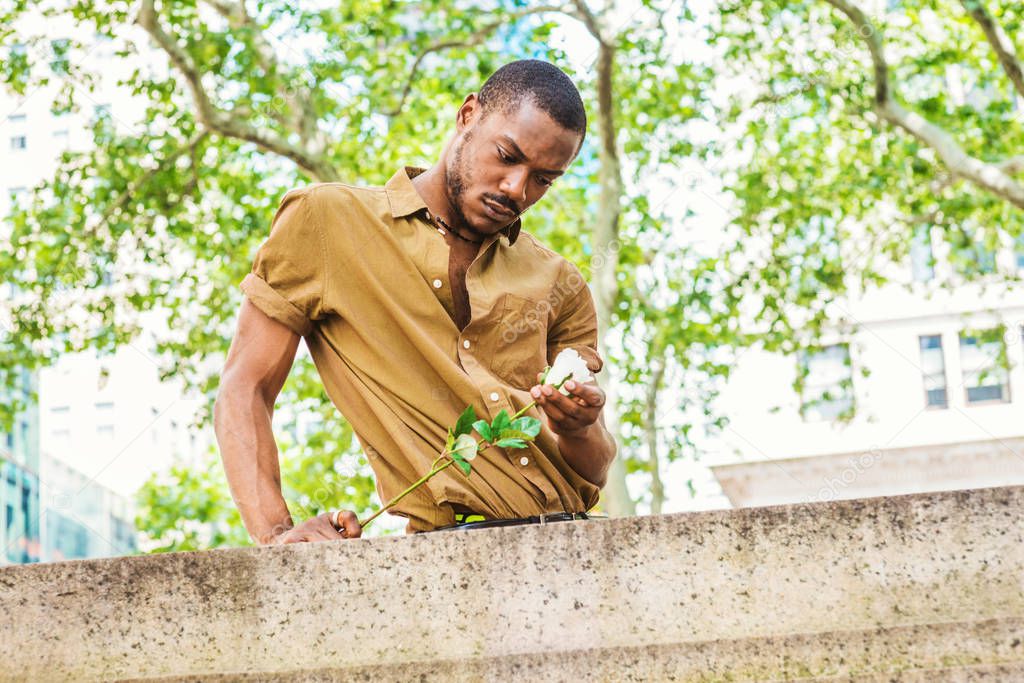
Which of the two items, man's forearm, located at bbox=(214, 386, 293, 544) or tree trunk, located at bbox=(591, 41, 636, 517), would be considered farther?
tree trunk, located at bbox=(591, 41, 636, 517)

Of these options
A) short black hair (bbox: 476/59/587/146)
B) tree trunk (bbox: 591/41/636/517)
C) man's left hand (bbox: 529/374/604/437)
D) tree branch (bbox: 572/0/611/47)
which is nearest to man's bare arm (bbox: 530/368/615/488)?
man's left hand (bbox: 529/374/604/437)

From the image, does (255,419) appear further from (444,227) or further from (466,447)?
(444,227)

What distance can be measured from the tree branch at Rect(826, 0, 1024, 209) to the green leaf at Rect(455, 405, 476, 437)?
10.8m

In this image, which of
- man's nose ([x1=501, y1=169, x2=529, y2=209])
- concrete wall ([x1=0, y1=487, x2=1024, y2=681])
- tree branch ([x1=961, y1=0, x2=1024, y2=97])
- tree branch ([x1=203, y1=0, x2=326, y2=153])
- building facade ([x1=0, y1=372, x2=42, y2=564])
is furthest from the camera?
building facade ([x1=0, y1=372, x2=42, y2=564])

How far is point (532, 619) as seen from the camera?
2504mm

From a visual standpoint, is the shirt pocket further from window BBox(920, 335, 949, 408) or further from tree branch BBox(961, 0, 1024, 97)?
window BBox(920, 335, 949, 408)

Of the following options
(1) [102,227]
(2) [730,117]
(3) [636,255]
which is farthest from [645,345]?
(1) [102,227]

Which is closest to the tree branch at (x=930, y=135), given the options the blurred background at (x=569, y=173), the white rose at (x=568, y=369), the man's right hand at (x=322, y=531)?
the blurred background at (x=569, y=173)

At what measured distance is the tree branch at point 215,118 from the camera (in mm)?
13031

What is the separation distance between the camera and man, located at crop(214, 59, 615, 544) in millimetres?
3084

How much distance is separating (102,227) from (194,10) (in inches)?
98.7

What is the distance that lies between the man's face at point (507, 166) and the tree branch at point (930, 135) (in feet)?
33.2

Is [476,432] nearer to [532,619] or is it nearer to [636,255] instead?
[532,619]

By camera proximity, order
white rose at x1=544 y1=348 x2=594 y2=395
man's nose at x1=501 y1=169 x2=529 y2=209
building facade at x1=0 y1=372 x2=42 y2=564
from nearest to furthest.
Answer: white rose at x1=544 y1=348 x2=594 y2=395
man's nose at x1=501 y1=169 x2=529 y2=209
building facade at x1=0 y1=372 x2=42 y2=564
